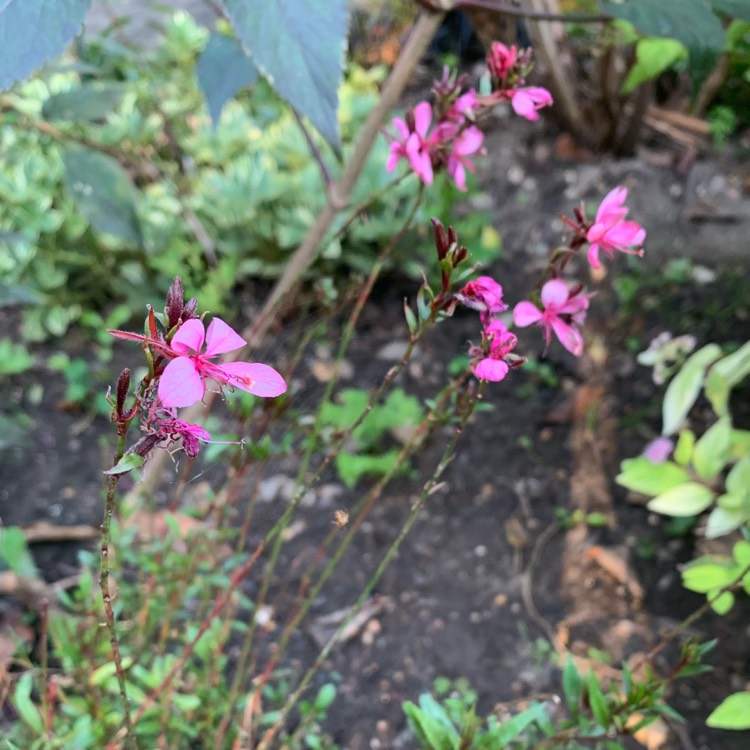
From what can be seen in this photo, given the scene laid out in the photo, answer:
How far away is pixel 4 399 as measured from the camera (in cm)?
177

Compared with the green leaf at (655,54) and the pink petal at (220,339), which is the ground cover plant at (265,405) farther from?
the green leaf at (655,54)

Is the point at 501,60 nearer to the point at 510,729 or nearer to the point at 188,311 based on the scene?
the point at 188,311

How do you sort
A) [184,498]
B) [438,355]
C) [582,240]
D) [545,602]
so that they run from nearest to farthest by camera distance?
1. [582,240]
2. [545,602]
3. [184,498]
4. [438,355]

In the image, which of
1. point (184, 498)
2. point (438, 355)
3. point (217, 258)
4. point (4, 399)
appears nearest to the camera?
point (184, 498)

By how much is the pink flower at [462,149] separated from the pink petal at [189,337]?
370mm

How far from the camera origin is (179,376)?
328 millimetres

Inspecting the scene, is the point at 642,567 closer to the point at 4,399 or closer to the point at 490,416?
the point at 490,416

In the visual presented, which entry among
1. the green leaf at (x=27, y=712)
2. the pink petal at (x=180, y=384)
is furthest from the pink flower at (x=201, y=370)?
the green leaf at (x=27, y=712)

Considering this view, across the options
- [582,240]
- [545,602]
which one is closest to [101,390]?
[545,602]

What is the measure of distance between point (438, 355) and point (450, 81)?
1048mm

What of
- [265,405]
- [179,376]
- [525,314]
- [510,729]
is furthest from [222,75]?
[510,729]

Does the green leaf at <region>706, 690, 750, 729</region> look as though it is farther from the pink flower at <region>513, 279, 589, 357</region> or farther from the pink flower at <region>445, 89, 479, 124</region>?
the pink flower at <region>445, 89, 479, 124</region>

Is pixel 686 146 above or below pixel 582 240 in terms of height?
below

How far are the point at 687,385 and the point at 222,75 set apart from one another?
0.88m
